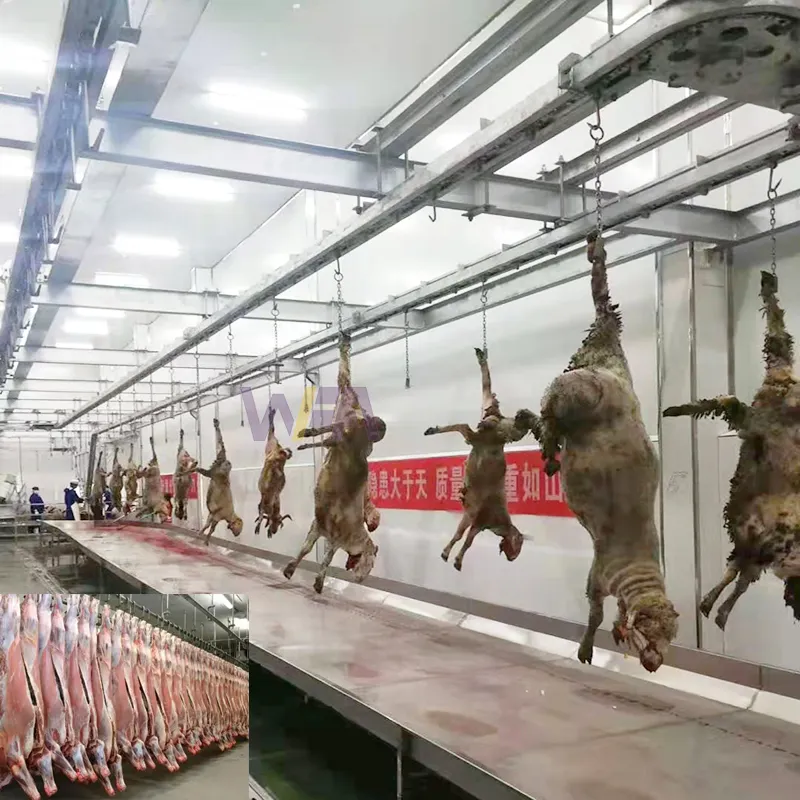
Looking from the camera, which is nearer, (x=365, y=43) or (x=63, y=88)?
(x=63, y=88)

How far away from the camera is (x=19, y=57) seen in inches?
110

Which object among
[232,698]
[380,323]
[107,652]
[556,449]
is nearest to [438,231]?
[380,323]

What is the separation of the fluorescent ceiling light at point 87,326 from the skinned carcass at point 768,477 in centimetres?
700

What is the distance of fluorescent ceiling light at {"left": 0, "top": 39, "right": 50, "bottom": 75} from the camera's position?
2645 mm

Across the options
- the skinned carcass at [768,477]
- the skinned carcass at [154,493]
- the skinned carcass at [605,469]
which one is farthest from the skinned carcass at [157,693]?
the skinned carcass at [154,493]

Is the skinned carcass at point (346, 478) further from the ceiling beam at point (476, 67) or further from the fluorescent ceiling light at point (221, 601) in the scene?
the fluorescent ceiling light at point (221, 601)

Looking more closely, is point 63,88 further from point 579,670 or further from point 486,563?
point 486,563

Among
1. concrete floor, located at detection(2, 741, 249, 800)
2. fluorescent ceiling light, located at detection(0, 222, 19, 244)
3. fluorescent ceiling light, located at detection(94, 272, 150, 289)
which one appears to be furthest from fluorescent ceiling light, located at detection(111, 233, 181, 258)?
concrete floor, located at detection(2, 741, 249, 800)

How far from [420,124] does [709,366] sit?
1.53 meters

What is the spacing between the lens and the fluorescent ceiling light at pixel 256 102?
3.31m

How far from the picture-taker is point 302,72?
321cm

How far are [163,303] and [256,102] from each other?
2.06 metres

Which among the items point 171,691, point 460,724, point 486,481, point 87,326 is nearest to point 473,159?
point 486,481

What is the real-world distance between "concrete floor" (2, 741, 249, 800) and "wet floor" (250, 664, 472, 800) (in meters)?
0.62
